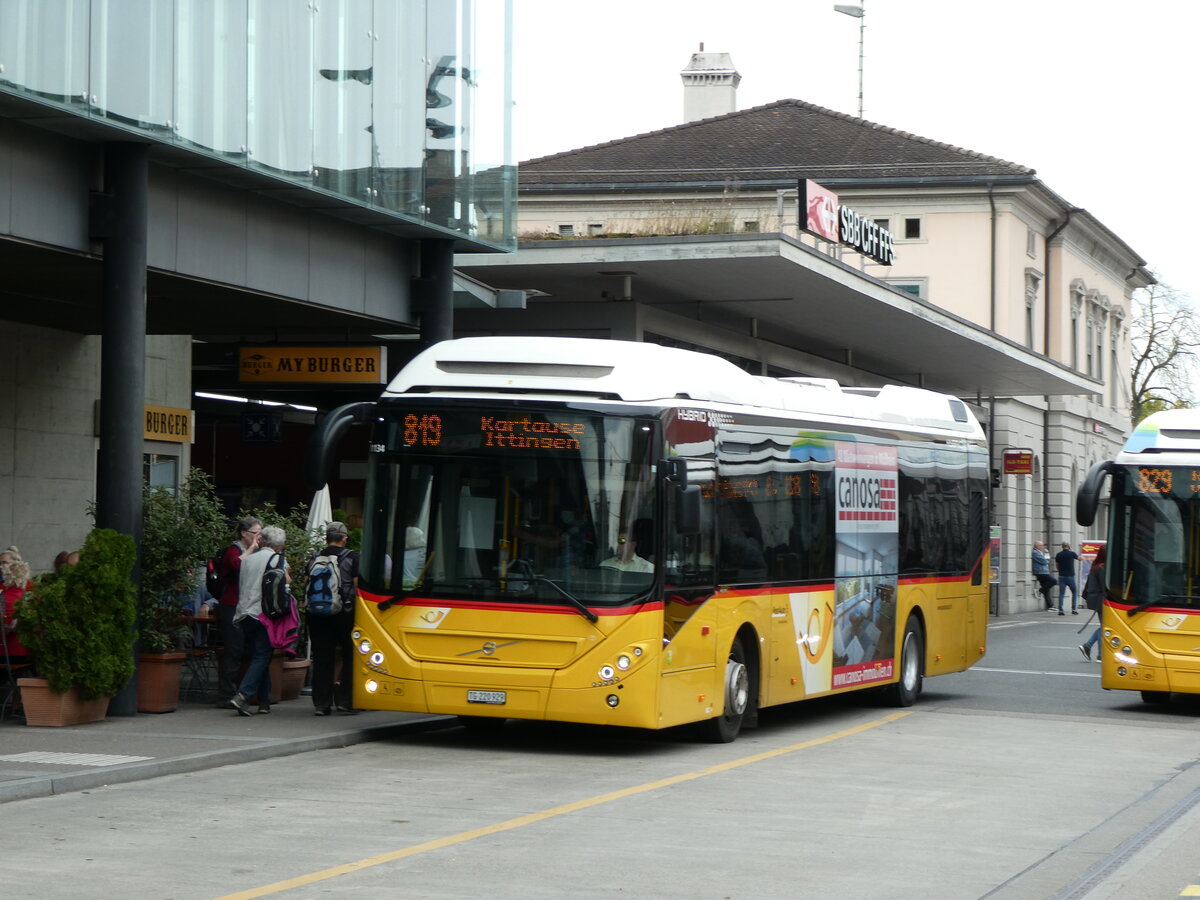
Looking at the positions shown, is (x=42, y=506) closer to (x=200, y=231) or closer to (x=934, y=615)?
(x=200, y=231)

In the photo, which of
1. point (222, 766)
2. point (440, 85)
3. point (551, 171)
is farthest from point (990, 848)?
point (551, 171)

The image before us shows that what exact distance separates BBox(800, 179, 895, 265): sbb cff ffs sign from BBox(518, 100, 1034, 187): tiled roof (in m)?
13.9

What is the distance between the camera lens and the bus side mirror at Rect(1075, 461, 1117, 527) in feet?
Result: 59.8

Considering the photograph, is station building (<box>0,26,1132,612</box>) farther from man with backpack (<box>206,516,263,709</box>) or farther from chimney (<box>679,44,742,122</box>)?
chimney (<box>679,44,742,122</box>)

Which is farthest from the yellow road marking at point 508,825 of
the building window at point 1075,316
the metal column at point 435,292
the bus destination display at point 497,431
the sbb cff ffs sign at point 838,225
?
the building window at point 1075,316

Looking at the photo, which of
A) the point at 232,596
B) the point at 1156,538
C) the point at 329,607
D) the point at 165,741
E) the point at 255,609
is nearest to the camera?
the point at 165,741

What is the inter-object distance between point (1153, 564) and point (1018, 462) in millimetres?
29002

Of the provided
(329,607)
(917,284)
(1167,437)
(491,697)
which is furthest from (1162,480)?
(917,284)

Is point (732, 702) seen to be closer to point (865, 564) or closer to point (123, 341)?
point (865, 564)

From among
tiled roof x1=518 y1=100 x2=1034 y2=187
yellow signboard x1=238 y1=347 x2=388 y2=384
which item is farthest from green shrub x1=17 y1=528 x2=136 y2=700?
tiled roof x1=518 y1=100 x2=1034 y2=187

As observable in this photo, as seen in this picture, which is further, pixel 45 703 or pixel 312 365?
pixel 312 365

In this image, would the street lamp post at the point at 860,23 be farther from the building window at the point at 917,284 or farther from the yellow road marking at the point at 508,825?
the yellow road marking at the point at 508,825

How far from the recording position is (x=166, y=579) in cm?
Result: 1579

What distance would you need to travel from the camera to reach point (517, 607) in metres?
13.5
